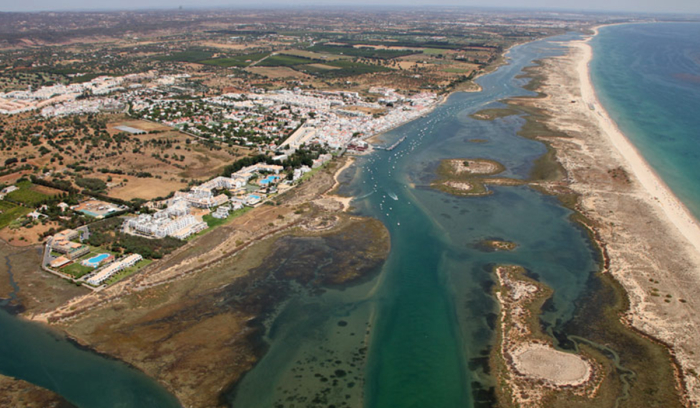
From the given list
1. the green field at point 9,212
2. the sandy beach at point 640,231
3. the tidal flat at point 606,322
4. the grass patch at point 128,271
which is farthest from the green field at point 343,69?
the grass patch at point 128,271

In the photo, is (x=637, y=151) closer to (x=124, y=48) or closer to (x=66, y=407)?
(x=66, y=407)

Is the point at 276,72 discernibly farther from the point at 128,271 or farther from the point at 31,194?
the point at 128,271

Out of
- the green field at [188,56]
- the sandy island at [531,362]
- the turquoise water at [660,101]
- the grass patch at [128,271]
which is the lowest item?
the sandy island at [531,362]

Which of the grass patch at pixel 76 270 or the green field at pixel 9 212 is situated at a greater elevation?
the green field at pixel 9 212

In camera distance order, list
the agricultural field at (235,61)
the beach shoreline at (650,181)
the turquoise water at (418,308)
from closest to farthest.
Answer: the turquoise water at (418,308)
the beach shoreline at (650,181)
the agricultural field at (235,61)

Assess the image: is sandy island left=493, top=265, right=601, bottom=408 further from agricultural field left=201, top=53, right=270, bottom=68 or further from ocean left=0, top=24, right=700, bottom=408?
agricultural field left=201, top=53, right=270, bottom=68

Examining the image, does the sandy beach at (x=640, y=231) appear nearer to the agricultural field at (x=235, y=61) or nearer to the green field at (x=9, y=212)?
the green field at (x=9, y=212)

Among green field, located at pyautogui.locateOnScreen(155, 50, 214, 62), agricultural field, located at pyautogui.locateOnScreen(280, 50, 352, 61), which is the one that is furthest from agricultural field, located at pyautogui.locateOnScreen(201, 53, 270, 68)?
agricultural field, located at pyautogui.locateOnScreen(280, 50, 352, 61)
